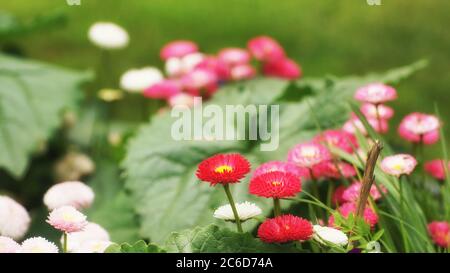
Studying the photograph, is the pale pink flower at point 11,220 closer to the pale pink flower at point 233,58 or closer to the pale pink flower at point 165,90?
the pale pink flower at point 165,90

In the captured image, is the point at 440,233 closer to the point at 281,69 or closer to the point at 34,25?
the point at 281,69

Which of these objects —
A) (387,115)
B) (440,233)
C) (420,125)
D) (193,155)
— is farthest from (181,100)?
(440,233)

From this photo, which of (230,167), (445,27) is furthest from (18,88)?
(445,27)

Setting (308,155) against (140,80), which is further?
(140,80)

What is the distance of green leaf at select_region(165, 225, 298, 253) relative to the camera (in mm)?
848

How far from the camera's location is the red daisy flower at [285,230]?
81cm

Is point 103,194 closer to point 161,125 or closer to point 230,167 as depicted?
point 161,125

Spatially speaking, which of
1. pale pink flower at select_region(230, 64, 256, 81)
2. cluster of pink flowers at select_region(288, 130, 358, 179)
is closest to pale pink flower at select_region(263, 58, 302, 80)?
pale pink flower at select_region(230, 64, 256, 81)

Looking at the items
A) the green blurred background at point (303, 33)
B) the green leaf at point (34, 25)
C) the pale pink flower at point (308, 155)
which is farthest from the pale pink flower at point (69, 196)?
the green blurred background at point (303, 33)

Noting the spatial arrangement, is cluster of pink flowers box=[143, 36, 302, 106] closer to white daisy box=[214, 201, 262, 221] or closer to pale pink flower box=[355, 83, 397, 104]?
pale pink flower box=[355, 83, 397, 104]

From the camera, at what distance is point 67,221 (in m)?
0.81

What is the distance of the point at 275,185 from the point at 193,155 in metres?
0.45

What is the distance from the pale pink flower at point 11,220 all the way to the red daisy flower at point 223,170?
24 centimetres

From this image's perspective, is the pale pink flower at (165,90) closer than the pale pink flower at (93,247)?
No
